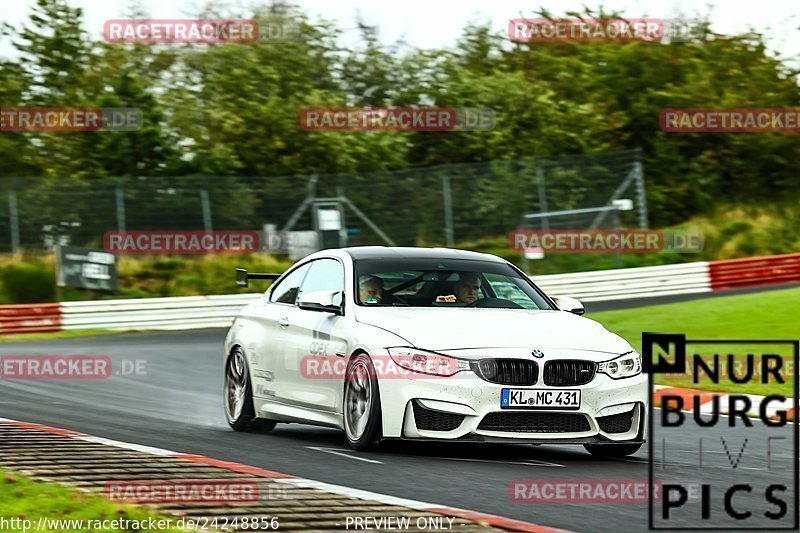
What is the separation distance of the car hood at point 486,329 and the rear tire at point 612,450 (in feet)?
2.12

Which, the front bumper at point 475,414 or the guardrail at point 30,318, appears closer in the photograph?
the front bumper at point 475,414

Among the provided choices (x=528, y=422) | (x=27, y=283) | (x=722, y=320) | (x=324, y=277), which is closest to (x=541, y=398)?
(x=528, y=422)

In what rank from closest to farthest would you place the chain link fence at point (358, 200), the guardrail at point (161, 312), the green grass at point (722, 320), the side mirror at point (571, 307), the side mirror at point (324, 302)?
1. the side mirror at point (324, 302)
2. the side mirror at point (571, 307)
3. the green grass at point (722, 320)
4. the guardrail at point (161, 312)
5. the chain link fence at point (358, 200)

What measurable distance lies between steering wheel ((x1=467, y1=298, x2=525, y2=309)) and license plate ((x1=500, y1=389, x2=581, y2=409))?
1.36m

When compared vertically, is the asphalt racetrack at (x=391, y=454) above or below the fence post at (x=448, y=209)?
below

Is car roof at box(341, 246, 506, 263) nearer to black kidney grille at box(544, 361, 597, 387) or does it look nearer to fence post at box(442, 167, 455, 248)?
black kidney grille at box(544, 361, 597, 387)

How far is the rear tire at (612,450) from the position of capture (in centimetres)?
964

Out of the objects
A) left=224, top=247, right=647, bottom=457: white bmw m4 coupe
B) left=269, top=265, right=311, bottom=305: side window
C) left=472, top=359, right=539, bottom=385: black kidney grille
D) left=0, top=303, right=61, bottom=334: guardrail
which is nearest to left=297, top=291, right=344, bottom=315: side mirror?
left=224, top=247, right=647, bottom=457: white bmw m4 coupe

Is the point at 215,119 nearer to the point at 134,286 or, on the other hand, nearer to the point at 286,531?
the point at 134,286

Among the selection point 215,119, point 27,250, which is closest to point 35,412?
point 27,250

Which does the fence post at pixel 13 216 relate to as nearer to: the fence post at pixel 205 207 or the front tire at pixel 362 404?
the fence post at pixel 205 207

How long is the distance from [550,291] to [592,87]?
15.7 metres

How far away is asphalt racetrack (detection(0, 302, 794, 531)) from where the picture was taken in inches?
283

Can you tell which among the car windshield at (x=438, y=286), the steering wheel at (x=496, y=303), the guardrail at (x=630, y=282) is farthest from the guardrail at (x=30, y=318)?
the steering wheel at (x=496, y=303)
